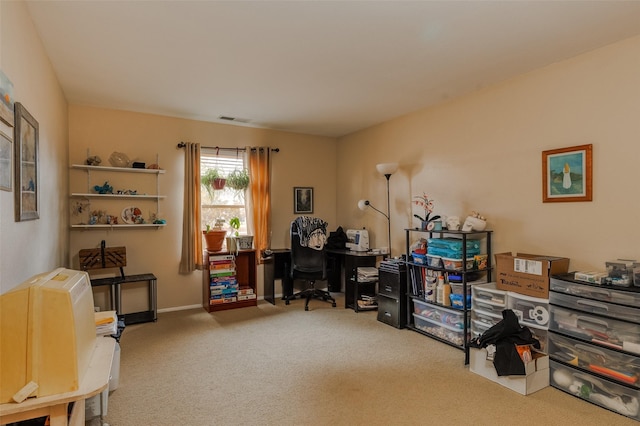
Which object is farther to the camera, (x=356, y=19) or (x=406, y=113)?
(x=406, y=113)

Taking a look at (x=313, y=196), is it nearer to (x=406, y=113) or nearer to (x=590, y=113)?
(x=406, y=113)

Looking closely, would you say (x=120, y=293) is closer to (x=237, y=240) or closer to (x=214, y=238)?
(x=214, y=238)

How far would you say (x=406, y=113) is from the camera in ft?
14.6

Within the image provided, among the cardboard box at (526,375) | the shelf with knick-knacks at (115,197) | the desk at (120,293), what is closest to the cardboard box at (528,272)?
the cardboard box at (526,375)

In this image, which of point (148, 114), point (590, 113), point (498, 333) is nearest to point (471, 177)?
point (590, 113)

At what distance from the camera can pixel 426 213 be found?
417cm

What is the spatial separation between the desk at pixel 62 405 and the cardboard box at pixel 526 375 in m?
2.55

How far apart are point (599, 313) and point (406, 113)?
2.98 m

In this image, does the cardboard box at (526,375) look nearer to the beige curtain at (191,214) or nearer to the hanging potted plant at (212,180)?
the beige curtain at (191,214)

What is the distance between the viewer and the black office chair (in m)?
4.62

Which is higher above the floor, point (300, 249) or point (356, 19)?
point (356, 19)

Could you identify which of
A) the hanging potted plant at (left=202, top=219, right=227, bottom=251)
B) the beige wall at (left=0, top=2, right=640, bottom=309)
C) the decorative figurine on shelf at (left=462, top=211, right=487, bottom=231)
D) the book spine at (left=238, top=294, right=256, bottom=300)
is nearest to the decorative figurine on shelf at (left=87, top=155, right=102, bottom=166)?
the beige wall at (left=0, top=2, right=640, bottom=309)

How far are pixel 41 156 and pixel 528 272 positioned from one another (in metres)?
3.80

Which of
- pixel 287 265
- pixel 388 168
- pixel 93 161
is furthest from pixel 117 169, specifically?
pixel 388 168
